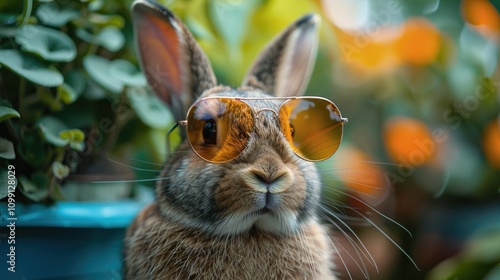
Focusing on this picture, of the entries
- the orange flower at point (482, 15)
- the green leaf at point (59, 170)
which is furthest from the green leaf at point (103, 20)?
the orange flower at point (482, 15)

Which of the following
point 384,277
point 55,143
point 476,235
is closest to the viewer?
point 55,143

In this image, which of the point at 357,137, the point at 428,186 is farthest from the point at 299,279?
the point at 428,186

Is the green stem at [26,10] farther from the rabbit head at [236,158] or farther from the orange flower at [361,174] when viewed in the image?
the orange flower at [361,174]

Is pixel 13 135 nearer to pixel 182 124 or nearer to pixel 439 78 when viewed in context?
pixel 182 124

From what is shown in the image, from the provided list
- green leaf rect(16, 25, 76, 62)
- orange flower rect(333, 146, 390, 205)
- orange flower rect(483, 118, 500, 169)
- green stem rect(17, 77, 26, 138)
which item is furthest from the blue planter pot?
orange flower rect(483, 118, 500, 169)

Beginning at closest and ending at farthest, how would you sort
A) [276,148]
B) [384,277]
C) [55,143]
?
[276,148] < [55,143] < [384,277]

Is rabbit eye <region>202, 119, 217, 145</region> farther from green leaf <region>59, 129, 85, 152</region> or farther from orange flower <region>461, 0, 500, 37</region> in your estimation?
→ orange flower <region>461, 0, 500, 37</region>

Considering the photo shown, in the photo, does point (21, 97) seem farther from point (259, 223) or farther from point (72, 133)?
point (259, 223)
